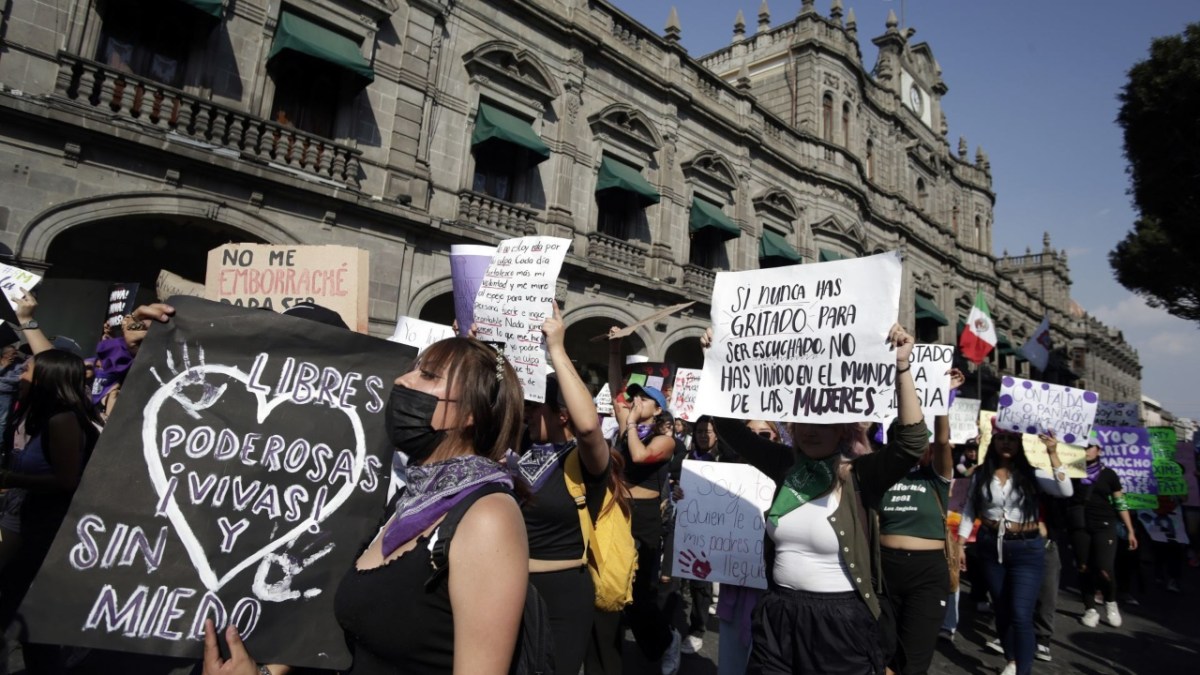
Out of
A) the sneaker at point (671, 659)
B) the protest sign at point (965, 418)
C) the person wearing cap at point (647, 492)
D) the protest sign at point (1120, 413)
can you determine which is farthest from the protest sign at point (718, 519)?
the protest sign at point (1120, 413)

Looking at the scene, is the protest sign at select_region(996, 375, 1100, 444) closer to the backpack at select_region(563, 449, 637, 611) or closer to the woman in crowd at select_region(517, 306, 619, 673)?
the backpack at select_region(563, 449, 637, 611)

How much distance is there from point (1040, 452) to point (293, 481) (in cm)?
648

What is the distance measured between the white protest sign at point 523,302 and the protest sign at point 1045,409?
412 centimetres

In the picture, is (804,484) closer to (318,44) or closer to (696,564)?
(696,564)

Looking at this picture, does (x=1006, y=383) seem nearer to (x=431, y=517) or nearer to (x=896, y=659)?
(x=896, y=659)

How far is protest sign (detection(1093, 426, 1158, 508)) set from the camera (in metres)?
8.62

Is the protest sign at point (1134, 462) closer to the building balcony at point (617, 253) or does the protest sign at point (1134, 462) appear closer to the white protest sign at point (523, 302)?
the white protest sign at point (523, 302)

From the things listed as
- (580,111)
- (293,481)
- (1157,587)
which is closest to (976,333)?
(1157,587)

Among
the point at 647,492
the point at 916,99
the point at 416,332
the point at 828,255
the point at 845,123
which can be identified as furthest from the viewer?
the point at 916,99

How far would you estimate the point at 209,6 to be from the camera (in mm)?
8836

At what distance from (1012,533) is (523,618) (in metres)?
4.47

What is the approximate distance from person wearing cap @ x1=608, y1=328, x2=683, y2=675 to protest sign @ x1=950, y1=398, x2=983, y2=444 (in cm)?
641

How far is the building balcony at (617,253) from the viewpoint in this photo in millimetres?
14516

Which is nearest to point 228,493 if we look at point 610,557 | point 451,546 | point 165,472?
point 165,472
